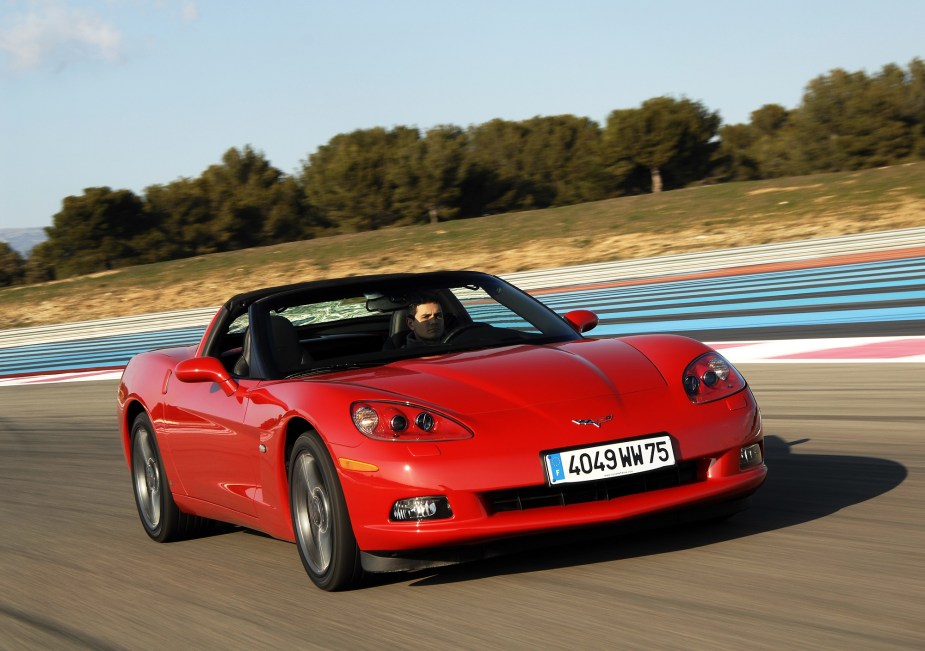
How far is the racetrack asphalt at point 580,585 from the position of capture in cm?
361

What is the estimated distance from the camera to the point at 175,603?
479 cm

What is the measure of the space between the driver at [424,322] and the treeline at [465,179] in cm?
4667

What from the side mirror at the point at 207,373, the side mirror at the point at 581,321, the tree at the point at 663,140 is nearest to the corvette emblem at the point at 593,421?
the side mirror at the point at 581,321

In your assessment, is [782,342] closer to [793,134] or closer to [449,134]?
[793,134]

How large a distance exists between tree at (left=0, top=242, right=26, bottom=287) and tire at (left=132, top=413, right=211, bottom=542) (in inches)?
2174

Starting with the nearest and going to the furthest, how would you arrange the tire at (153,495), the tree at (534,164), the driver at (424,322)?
1. the driver at (424,322)
2. the tire at (153,495)
3. the tree at (534,164)

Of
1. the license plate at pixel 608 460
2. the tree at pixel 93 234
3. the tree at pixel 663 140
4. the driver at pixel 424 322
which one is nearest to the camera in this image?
the license plate at pixel 608 460

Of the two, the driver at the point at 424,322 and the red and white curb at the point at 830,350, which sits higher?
the driver at the point at 424,322

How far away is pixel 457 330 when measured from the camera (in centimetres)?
543

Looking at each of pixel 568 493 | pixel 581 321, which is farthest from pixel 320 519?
pixel 581 321

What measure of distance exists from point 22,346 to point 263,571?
26258mm

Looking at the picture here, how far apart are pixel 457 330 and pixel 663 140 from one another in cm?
4943

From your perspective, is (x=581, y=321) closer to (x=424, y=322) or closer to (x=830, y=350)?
(x=424, y=322)

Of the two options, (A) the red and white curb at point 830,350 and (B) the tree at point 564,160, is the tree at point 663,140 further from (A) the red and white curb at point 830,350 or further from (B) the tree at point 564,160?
(A) the red and white curb at point 830,350
